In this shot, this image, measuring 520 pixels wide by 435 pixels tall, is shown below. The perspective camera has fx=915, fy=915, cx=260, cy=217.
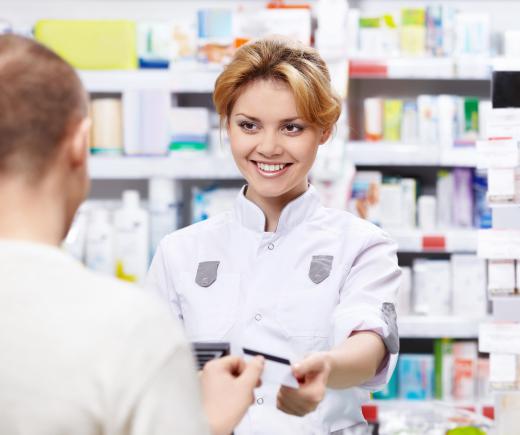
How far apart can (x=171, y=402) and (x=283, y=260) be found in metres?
0.89

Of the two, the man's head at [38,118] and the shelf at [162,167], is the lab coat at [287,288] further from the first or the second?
the shelf at [162,167]

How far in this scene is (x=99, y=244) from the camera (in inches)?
155

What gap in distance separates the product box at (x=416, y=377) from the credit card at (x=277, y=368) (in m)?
2.86

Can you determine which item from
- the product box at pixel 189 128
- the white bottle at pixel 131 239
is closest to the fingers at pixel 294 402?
the white bottle at pixel 131 239

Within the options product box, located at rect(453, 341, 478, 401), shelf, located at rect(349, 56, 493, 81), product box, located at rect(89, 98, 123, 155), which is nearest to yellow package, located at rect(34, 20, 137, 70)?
product box, located at rect(89, 98, 123, 155)

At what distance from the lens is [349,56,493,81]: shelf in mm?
3967

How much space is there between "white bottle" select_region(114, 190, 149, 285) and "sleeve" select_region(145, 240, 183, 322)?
201 cm

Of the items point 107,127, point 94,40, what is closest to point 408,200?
point 107,127

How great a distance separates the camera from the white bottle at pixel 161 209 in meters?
4.03

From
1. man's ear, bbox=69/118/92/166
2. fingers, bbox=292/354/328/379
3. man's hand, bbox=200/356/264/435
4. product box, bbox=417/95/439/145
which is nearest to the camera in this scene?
man's ear, bbox=69/118/92/166

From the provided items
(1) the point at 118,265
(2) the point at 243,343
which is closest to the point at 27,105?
(2) the point at 243,343

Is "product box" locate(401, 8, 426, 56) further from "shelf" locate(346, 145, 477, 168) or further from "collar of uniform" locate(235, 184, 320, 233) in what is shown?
"collar of uniform" locate(235, 184, 320, 233)

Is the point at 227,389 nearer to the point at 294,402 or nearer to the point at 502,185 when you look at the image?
the point at 294,402

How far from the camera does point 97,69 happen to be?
4.06 metres
